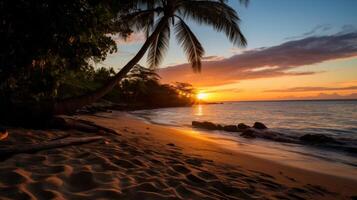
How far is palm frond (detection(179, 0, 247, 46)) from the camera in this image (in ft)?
36.5

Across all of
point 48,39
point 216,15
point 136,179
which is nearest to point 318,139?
point 216,15

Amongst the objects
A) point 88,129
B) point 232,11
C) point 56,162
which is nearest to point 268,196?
point 56,162

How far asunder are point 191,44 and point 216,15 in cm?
189

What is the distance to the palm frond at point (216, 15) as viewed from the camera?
36.5 feet

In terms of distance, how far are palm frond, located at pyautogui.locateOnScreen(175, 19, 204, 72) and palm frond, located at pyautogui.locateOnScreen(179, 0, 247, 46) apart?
534mm

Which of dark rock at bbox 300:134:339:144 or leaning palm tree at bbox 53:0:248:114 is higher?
leaning palm tree at bbox 53:0:248:114

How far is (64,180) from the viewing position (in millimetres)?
3422

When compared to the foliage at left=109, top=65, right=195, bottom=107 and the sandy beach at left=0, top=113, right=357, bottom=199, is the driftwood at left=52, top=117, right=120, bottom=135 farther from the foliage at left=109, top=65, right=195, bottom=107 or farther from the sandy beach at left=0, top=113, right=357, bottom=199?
the foliage at left=109, top=65, right=195, bottom=107

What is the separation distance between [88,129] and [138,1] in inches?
232

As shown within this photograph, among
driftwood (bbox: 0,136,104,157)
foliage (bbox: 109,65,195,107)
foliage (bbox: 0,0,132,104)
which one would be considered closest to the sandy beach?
driftwood (bbox: 0,136,104,157)

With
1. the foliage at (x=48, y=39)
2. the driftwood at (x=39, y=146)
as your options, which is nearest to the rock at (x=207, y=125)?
the foliage at (x=48, y=39)

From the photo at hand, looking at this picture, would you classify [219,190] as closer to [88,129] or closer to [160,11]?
[88,129]

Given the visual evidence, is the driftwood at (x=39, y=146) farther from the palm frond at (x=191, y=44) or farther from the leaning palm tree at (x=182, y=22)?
the palm frond at (x=191, y=44)

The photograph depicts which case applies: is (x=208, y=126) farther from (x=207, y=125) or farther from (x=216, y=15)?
(x=216, y=15)
